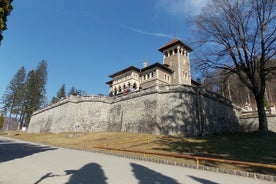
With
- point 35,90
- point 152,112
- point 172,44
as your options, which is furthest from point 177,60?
point 35,90

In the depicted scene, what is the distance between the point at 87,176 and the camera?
28.3 ft

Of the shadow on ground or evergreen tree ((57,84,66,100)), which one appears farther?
evergreen tree ((57,84,66,100))

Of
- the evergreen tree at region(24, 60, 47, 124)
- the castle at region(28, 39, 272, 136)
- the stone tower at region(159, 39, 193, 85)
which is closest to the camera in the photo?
the castle at region(28, 39, 272, 136)

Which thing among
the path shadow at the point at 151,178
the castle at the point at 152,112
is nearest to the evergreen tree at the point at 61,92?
the castle at the point at 152,112

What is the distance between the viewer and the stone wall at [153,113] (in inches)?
1120

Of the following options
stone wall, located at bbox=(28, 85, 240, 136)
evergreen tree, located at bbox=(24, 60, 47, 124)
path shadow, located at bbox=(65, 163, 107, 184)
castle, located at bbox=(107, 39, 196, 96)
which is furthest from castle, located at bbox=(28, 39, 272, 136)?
path shadow, located at bbox=(65, 163, 107, 184)

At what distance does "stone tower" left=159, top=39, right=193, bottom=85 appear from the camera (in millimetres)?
52500

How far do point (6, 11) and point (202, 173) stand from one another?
13.4m

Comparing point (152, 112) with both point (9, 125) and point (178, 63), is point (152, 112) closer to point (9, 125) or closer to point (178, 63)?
point (178, 63)

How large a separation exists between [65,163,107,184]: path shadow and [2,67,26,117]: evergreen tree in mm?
62452

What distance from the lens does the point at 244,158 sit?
12.8m

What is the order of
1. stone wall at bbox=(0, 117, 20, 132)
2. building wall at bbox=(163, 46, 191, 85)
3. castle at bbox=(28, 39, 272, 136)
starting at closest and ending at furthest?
1. castle at bbox=(28, 39, 272, 136)
2. building wall at bbox=(163, 46, 191, 85)
3. stone wall at bbox=(0, 117, 20, 132)

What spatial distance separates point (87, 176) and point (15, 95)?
219 ft

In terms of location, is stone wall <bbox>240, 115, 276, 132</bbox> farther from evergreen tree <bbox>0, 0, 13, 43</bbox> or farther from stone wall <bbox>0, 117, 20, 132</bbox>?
stone wall <bbox>0, 117, 20, 132</bbox>
